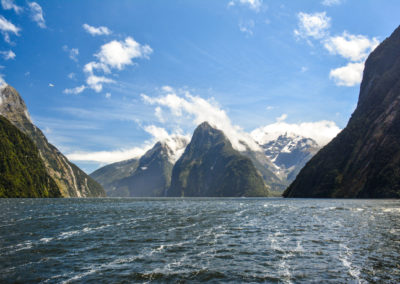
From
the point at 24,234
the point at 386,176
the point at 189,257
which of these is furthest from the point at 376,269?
the point at 386,176

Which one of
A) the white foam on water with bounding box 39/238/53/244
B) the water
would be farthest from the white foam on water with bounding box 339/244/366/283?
the white foam on water with bounding box 39/238/53/244

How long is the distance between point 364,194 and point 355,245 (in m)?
174

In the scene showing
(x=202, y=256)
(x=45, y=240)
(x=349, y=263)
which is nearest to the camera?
(x=349, y=263)

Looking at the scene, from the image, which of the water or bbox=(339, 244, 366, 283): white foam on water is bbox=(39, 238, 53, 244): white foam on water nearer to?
the water

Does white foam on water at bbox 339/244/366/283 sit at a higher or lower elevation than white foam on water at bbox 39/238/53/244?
lower

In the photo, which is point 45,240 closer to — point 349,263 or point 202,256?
point 202,256

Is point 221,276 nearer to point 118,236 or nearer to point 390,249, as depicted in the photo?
point 390,249

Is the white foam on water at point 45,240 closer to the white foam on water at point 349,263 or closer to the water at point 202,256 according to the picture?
the water at point 202,256

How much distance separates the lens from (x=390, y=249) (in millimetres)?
31000

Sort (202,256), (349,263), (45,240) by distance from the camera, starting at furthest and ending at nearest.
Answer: (45,240) < (202,256) < (349,263)

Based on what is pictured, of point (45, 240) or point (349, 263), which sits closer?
point (349, 263)

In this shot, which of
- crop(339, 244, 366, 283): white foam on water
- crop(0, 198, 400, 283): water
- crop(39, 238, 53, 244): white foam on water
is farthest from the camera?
crop(39, 238, 53, 244): white foam on water

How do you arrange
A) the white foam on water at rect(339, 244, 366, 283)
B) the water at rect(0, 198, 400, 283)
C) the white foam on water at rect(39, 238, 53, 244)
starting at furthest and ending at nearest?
the white foam on water at rect(39, 238, 53, 244), the water at rect(0, 198, 400, 283), the white foam on water at rect(339, 244, 366, 283)

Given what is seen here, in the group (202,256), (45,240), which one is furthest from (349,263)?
(45,240)
